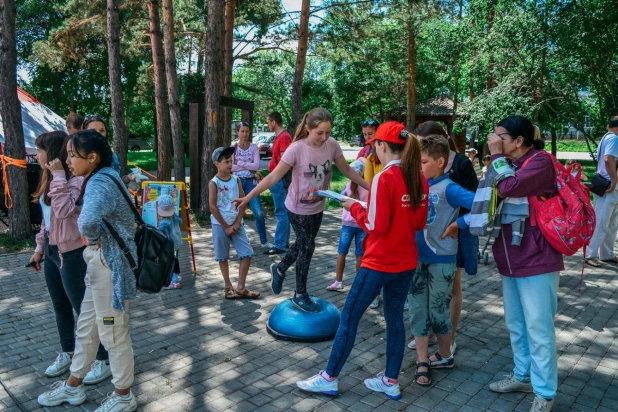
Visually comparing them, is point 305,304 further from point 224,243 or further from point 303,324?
point 224,243

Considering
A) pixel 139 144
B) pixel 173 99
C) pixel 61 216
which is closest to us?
pixel 61 216

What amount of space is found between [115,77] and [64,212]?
9.44 meters

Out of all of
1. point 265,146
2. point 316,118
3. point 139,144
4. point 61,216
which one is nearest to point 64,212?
point 61,216

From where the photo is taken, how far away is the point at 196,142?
37.1 ft

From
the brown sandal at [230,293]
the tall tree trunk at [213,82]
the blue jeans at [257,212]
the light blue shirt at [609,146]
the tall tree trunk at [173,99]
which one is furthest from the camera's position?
the tall tree trunk at [173,99]

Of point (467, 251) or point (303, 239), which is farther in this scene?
point (303, 239)

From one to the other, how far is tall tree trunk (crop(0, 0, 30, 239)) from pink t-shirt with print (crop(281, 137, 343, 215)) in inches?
236

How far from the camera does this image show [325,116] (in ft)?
14.7

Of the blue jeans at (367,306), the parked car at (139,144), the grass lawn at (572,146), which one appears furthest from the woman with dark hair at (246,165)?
the grass lawn at (572,146)

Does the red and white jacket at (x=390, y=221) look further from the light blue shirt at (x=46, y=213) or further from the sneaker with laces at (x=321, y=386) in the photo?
the light blue shirt at (x=46, y=213)

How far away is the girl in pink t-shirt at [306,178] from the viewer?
14.9 ft

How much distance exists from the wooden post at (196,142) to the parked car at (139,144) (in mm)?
42187

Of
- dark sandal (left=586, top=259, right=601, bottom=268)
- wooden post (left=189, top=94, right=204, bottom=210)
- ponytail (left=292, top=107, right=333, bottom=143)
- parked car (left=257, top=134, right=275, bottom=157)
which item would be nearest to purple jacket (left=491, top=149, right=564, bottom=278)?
ponytail (left=292, top=107, right=333, bottom=143)

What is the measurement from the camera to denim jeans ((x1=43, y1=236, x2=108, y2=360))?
3.62 m
